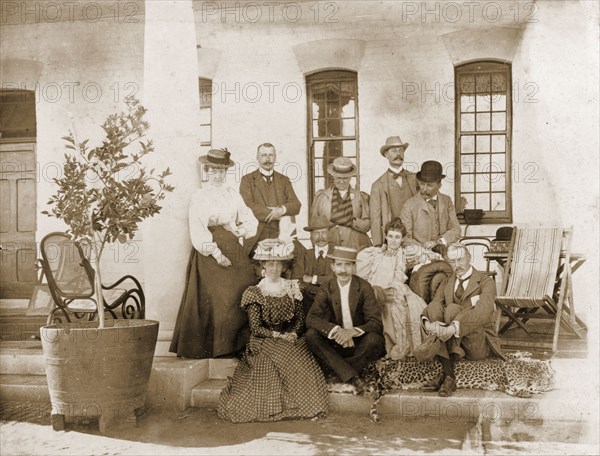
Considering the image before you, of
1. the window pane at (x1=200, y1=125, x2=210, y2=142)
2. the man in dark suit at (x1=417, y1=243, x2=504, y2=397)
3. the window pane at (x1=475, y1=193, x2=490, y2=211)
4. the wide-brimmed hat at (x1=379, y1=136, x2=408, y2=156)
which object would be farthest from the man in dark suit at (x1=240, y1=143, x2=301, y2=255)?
the window pane at (x1=475, y1=193, x2=490, y2=211)

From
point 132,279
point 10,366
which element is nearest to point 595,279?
point 132,279

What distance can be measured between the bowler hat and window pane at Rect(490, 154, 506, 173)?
2120mm

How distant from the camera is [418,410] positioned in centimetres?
456

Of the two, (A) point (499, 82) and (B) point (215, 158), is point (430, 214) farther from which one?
(B) point (215, 158)

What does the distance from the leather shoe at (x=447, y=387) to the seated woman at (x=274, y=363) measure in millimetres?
806

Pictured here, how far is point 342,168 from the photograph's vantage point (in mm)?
5930

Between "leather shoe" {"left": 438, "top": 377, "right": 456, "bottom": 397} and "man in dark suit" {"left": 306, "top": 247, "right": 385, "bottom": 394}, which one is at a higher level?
"man in dark suit" {"left": 306, "top": 247, "right": 385, "bottom": 394}

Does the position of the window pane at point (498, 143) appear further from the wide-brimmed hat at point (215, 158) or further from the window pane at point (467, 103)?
A: the wide-brimmed hat at point (215, 158)

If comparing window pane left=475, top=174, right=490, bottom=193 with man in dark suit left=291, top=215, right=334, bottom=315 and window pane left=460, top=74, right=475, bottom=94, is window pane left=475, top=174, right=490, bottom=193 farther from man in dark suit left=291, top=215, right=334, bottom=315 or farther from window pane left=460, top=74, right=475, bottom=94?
man in dark suit left=291, top=215, right=334, bottom=315

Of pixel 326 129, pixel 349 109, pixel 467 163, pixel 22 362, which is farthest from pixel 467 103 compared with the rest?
pixel 22 362

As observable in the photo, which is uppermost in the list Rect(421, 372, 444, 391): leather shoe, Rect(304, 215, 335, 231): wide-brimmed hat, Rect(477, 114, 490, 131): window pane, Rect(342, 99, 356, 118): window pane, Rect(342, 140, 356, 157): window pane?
Rect(342, 99, 356, 118): window pane

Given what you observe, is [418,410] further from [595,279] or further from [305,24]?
[305,24]

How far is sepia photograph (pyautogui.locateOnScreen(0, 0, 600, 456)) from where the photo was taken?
14.6 ft

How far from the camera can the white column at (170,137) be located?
529cm
